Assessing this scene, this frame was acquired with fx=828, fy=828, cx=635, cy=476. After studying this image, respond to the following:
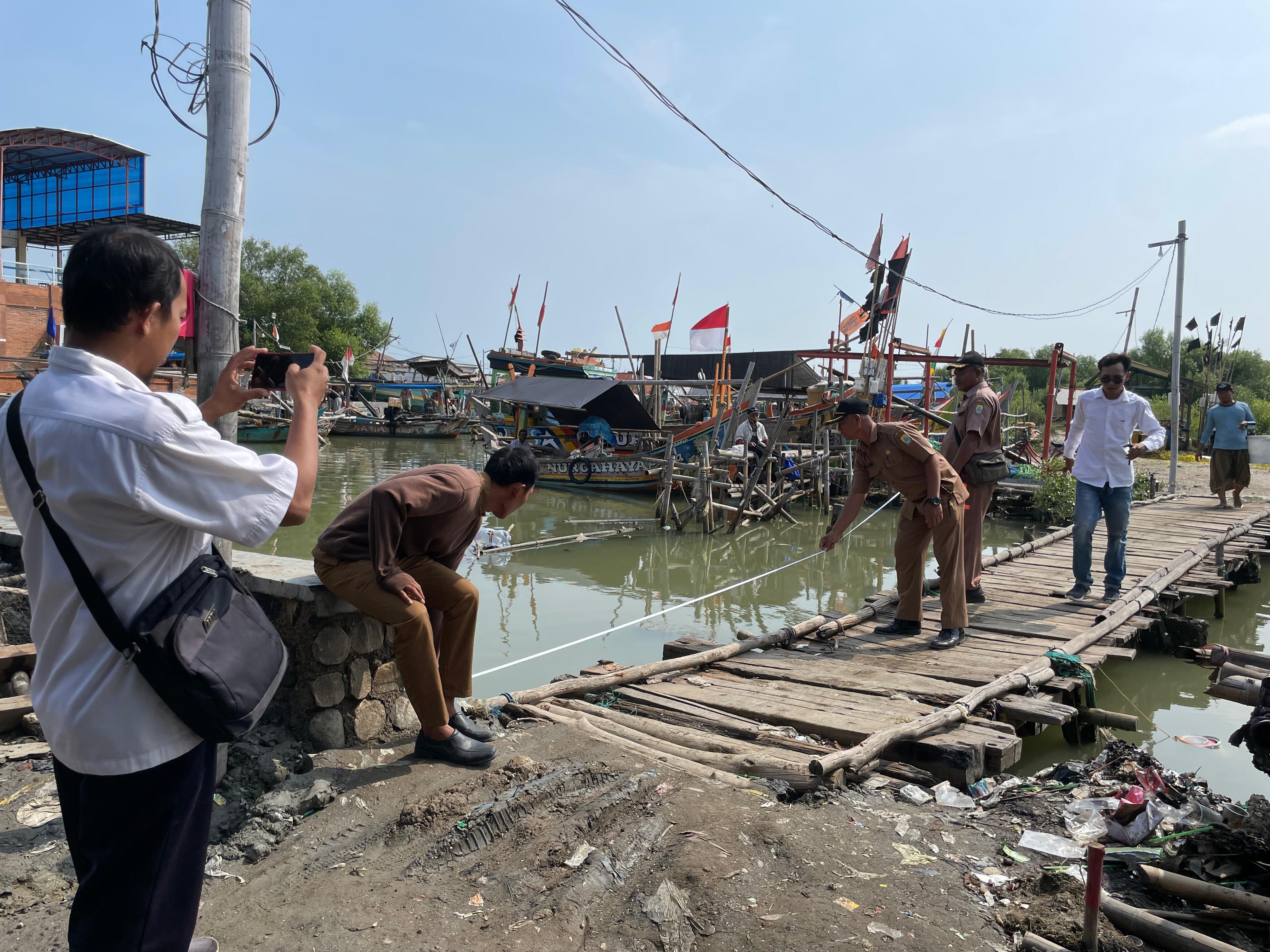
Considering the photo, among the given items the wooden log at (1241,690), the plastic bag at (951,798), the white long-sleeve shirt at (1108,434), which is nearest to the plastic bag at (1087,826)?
the plastic bag at (951,798)

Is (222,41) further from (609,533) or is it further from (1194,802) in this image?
(609,533)

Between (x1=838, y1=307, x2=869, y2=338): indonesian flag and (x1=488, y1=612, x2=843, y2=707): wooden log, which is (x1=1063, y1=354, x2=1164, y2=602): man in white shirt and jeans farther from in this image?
(x1=838, y1=307, x2=869, y2=338): indonesian flag

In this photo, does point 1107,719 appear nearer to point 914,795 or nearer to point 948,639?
point 948,639

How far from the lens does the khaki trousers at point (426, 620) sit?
10.0 ft

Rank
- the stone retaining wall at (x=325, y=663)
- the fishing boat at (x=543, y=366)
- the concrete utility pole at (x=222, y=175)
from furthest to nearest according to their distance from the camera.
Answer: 1. the fishing boat at (x=543, y=366)
2. the stone retaining wall at (x=325, y=663)
3. the concrete utility pole at (x=222, y=175)

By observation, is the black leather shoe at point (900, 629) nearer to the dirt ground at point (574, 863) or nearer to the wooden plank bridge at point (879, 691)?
the wooden plank bridge at point (879, 691)

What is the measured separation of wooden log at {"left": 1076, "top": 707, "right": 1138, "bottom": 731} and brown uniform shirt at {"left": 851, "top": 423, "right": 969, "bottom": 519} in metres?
1.41

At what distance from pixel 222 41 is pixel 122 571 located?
2.16 meters

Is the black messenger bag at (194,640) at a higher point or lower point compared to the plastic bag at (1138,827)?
higher

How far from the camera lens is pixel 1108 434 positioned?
20.1ft

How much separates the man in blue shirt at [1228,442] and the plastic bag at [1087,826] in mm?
10423

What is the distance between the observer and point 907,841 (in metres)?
2.90

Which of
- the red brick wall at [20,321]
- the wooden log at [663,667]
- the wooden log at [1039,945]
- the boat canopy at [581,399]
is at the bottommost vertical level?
the wooden log at [663,667]

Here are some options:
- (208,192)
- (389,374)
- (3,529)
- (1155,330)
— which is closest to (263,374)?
(208,192)
